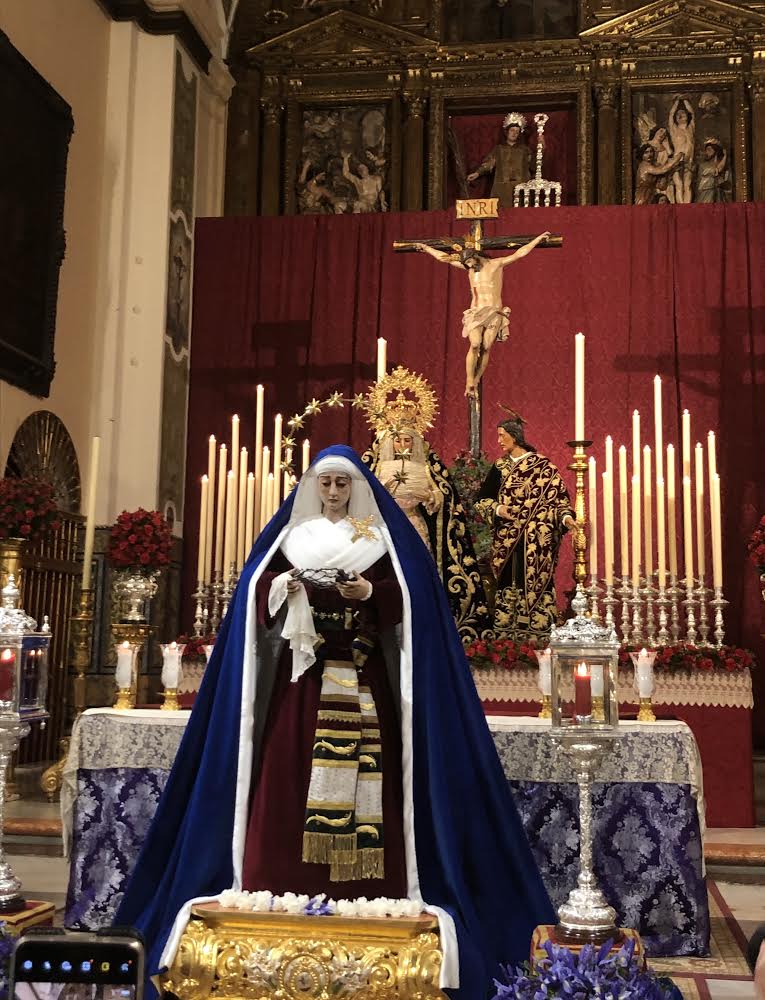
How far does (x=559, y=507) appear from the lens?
6.41 metres

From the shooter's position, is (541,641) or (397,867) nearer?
(397,867)

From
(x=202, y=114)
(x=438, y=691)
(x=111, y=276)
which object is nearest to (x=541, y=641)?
(x=438, y=691)

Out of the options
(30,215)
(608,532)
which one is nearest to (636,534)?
(608,532)

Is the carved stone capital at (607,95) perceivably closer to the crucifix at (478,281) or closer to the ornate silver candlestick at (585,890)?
the crucifix at (478,281)

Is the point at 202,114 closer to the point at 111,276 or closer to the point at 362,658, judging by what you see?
Answer: the point at 111,276

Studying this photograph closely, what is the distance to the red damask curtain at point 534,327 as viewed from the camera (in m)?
9.45

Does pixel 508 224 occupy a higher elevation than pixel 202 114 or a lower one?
lower

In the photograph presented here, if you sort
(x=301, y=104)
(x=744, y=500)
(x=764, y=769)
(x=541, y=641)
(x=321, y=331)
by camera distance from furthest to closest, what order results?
(x=301, y=104)
(x=321, y=331)
(x=744, y=500)
(x=764, y=769)
(x=541, y=641)

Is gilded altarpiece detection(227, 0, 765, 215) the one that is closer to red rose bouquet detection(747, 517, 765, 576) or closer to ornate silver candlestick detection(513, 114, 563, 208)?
ornate silver candlestick detection(513, 114, 563, 208)

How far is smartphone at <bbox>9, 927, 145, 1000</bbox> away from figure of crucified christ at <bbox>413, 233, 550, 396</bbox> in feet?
15.9

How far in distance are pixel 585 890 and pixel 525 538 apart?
10.0ft

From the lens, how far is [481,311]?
701 centimetres

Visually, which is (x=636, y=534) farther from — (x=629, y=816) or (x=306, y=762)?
(x=306, y=762)

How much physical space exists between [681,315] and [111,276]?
4702 millimetres
